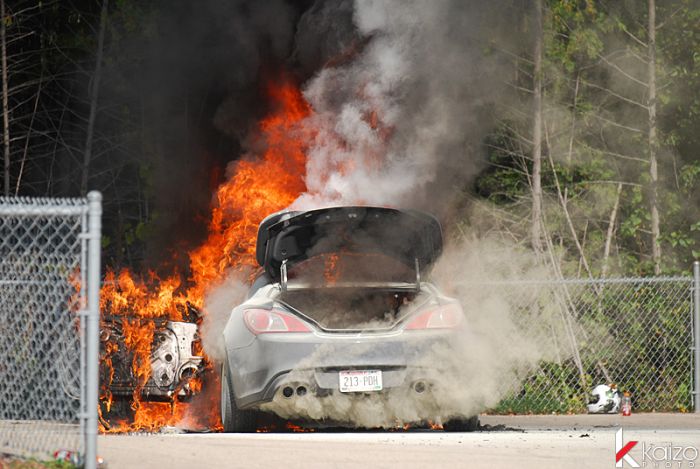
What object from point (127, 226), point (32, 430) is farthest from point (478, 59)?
point (32, 430)

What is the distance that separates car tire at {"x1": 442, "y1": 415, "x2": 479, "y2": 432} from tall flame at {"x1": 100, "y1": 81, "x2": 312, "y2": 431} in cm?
229

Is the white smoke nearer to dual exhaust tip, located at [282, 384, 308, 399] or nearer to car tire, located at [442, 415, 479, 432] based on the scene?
car tire, located at [442, 415, 479, 432]

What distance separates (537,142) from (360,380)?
8.97 metres

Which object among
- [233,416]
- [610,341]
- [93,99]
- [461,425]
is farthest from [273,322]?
[93,99]

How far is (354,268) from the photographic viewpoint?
10367 millimetres

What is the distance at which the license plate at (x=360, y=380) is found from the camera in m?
9.07

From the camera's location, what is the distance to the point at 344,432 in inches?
388

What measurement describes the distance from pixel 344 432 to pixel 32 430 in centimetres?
271

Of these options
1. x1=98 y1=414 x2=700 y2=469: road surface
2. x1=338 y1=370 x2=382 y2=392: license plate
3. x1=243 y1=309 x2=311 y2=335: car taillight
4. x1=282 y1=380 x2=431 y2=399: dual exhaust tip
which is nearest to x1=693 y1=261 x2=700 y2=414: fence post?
x1=98 y1=414 x2=700 y2=469: road surface

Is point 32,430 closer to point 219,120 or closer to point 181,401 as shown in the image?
point 181,401

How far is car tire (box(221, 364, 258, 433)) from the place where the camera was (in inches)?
375

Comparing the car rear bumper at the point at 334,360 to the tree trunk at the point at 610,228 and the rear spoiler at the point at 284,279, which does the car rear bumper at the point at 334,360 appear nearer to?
the rear spoiler at the point at 284,279

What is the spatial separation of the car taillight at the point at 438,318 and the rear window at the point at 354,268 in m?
0.81

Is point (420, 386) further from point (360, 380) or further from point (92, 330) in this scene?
point (92, 330)
